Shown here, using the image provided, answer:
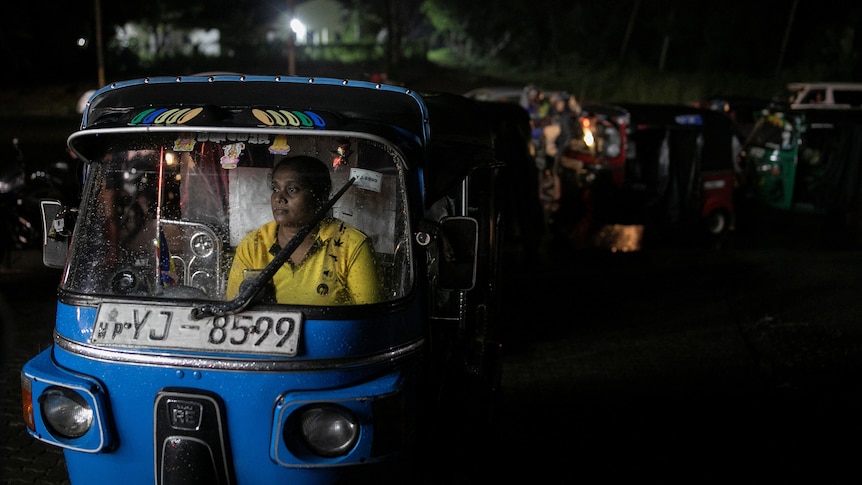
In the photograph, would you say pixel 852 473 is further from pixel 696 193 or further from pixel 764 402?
pixel 696 193

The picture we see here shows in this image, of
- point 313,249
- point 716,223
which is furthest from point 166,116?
point 716,223

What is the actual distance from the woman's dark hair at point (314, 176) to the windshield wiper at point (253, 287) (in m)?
0.23

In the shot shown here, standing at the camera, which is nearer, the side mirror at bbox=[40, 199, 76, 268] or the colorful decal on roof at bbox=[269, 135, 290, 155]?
the colorful decal on roof at bbox=[269, 135, 290, 155]

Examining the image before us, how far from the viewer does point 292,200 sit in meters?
3.62

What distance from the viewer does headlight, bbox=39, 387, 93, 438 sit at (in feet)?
11.0

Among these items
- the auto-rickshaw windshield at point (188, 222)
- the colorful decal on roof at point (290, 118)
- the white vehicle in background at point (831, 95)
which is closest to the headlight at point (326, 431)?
the auto-rickshaw windshield at point (188, 222)

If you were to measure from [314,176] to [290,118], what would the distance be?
0.29 metres

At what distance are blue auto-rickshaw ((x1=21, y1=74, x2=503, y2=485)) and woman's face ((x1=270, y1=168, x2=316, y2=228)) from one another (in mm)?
107

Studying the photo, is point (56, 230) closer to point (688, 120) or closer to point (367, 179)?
point (367, 179)

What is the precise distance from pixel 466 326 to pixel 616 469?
4.33 ft

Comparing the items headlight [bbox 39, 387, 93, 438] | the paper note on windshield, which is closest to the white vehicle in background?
the paper note on windshield

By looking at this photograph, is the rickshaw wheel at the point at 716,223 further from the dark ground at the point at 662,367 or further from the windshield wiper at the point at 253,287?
the windshield wiper at the point at 253,287

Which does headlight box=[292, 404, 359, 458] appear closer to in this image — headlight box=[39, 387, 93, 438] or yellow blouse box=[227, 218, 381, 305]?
yellow blouse box=[227, 218, 381, 305]

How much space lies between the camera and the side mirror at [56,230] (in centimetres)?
397
